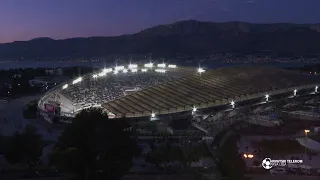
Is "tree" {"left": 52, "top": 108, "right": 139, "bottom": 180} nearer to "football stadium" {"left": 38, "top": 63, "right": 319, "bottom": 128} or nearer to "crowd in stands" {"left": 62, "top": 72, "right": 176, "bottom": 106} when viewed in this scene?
"football stadium" {"left": 38, "top": 63, "right": 319, "bottom": 128}

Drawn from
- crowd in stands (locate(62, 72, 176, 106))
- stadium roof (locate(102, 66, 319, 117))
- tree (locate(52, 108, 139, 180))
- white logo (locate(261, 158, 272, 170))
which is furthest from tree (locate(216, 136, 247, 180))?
crowd in stands (locate(62, 72, 176, 106))

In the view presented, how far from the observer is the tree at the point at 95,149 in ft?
42.7

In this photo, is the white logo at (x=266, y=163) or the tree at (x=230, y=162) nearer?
the tree at (x=230, y=162)

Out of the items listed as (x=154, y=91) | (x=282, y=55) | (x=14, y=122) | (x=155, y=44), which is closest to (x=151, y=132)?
(x=154, y=91)

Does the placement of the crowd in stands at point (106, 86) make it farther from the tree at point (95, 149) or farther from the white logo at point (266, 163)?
the tree at point (95, 149)

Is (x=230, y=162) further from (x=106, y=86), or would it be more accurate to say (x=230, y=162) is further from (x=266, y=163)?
(x=106, y=86)

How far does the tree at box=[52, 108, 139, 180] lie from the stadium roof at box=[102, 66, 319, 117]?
9.80m

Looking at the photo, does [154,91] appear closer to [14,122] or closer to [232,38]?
[14,122]

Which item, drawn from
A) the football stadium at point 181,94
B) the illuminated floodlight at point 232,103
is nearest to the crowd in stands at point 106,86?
the football stadium at point 181,94

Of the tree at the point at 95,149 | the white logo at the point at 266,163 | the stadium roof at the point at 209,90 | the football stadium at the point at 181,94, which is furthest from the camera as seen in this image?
the football stadium at the point at 181,94

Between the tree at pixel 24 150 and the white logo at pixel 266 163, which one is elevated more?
the tree at pixel 24 150

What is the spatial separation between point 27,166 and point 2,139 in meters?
4.19

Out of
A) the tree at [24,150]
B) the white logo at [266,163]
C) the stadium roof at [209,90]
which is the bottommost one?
the white logo at [266,163]

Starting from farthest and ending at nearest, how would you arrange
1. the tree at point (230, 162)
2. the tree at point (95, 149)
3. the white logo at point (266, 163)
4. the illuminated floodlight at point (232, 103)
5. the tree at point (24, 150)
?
the illuminated floodlight at point (232, 103) < the tree at point (24, 150) < the white logo at point (266, 163) < the tree at point (230, 162) < the tree at point (95, 149)
